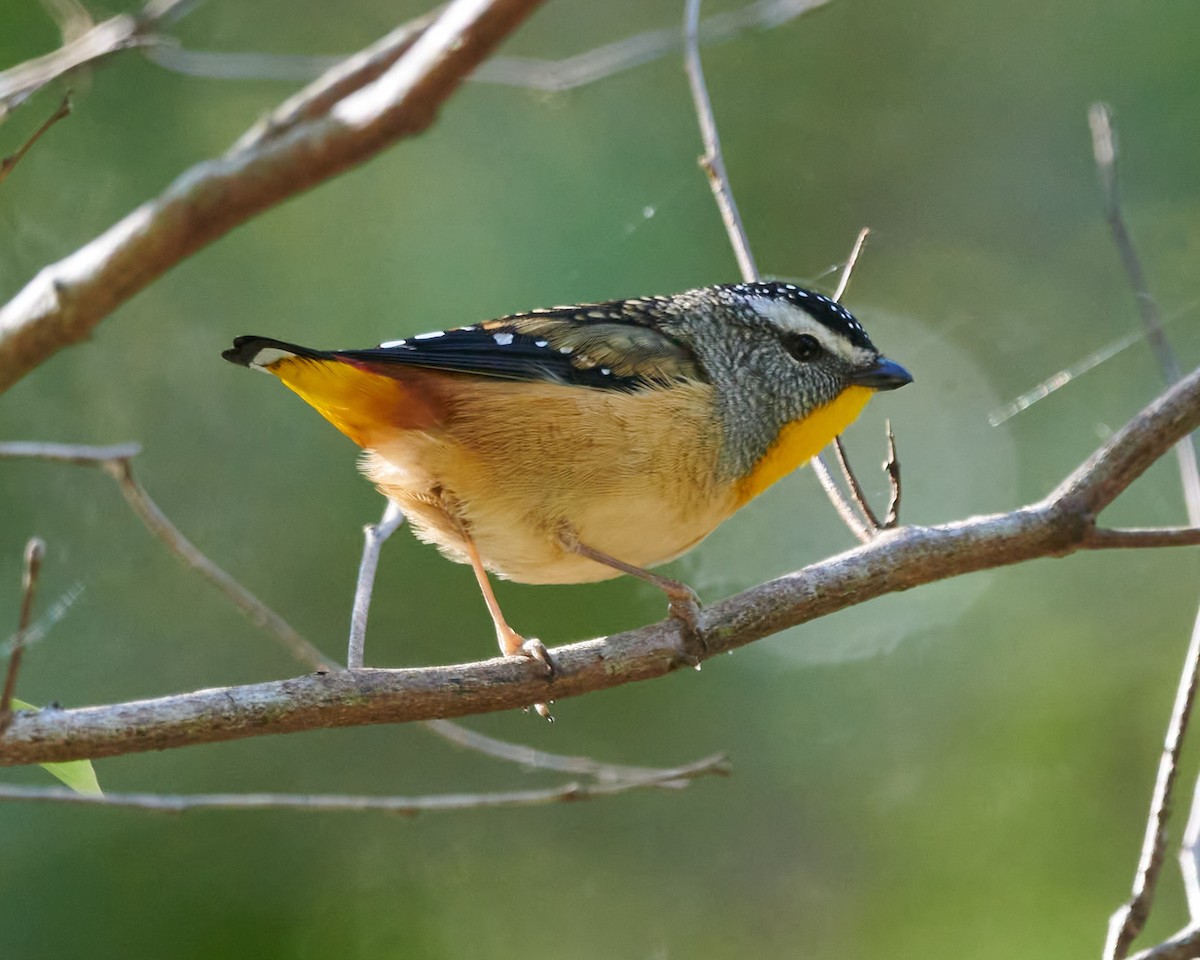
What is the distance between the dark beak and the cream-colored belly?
0.66 m

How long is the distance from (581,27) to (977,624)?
448 cm

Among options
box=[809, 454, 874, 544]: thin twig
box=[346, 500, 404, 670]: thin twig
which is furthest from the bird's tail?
box=[809, 454, 874, 544]: thin twig

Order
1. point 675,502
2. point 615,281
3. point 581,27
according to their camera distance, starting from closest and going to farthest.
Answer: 1. point 675,502
2. point 615,281
3. point 581,27

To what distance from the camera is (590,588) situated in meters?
6.19

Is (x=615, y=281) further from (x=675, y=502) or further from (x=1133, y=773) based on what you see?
(x=1133, y=773)

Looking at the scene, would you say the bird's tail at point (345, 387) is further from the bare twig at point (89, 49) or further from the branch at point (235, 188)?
the bare twig at point (89, 49)

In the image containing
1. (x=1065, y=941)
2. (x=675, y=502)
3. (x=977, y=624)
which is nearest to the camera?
(x=675, y=502)

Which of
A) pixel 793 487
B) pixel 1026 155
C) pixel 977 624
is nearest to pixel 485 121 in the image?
pixel 793 487

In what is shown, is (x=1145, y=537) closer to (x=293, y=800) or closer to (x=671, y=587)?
(x=671, y=587)

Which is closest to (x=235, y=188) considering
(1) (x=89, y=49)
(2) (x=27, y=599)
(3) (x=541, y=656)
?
(1) (x=89, y=49)

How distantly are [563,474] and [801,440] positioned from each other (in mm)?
818

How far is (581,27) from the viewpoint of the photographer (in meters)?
8.20

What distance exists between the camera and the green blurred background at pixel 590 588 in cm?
621

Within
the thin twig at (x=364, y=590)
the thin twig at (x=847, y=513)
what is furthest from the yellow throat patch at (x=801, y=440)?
the thin twig at (x=364, y=590)
